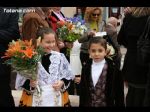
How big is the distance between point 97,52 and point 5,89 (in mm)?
→ 1191

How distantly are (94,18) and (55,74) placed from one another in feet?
6.31

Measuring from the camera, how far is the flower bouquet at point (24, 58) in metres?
4.62

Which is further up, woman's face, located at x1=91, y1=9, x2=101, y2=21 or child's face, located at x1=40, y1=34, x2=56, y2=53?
woman's face, located at x1=91, y1=9, x2=101, y2=21

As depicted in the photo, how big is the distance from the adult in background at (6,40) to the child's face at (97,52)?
927mm

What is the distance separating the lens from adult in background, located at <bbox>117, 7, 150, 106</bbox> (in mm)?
5414

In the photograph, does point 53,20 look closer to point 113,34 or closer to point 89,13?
point 89,13

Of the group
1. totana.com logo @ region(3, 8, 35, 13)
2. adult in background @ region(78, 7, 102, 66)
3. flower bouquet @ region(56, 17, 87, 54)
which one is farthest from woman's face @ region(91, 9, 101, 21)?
totana.com logo @ region(3, 8, 35, 13)

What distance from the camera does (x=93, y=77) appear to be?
4934 millimetres

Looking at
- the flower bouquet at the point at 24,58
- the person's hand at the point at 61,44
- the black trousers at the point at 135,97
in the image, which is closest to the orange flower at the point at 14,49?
the flower bouquet at the point at 24,58

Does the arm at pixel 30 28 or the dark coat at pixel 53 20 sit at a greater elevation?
the dark coat at pixel 53 20

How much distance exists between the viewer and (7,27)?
523 cm

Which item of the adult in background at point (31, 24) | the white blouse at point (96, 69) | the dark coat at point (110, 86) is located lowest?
the dark coat at point (110, 86)

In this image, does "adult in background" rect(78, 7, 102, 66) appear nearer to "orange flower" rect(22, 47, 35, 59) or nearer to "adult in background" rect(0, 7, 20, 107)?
"adult in background" rect(0, 7, 20, 107)

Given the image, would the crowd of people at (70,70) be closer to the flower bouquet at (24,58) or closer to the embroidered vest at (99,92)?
the embroidered vest at (99,92)
